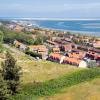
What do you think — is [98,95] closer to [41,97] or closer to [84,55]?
[41,97]

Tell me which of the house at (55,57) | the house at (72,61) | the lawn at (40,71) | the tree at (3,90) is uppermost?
the tree at (3,90)

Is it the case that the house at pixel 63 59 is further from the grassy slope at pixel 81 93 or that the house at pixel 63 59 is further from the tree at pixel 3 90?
the tree at pixel 3 90

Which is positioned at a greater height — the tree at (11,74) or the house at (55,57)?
the tree at (11,74)

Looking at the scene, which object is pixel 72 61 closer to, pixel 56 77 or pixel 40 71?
pixel 40 71

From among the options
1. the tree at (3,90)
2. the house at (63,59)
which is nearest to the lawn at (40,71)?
the tree at (3,90)

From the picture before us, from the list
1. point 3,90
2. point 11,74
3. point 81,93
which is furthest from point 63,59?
point 3,90

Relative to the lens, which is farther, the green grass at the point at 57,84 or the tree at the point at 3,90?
the green grass at the point at 57,84

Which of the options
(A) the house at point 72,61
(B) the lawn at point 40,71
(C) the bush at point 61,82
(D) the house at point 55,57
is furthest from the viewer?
(D) the house at point 55,57

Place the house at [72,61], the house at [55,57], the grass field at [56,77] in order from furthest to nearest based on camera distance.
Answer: the house at [55,57] → the house at [72,61] → the grass field at [56,77]

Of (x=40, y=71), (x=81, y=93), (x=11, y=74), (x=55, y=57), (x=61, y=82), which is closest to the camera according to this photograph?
(x=81, y=93)
